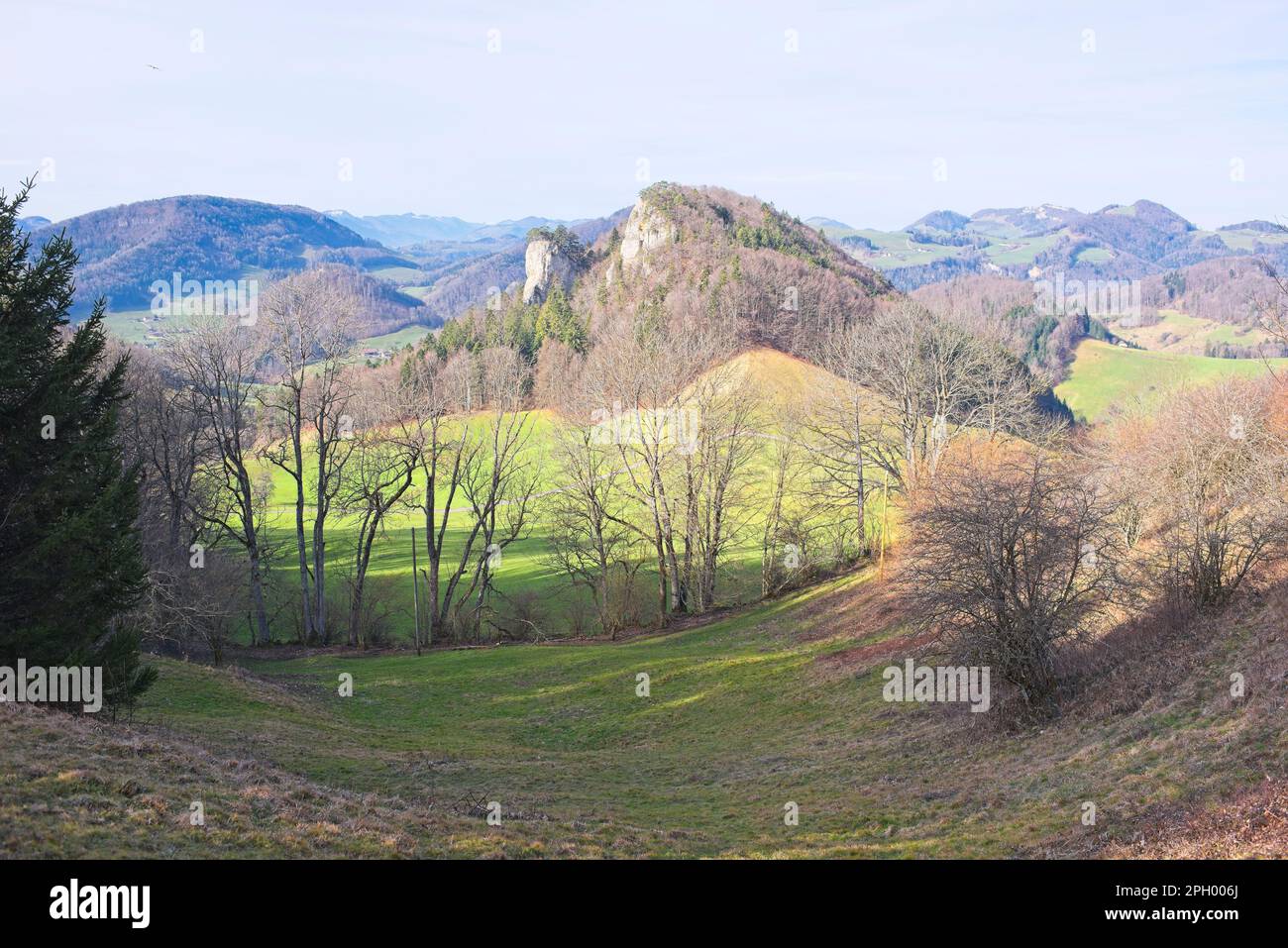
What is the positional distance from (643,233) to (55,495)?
121314 mm

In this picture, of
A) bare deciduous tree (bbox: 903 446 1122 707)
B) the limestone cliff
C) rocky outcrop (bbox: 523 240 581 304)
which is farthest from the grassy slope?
the limestone cliff

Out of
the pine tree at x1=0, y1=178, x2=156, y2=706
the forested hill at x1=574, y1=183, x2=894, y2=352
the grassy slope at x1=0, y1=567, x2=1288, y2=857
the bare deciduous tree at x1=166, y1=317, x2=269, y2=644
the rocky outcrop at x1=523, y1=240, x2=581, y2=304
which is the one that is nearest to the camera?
the grassy slope at x1=0, y1=567, x2=1288, y2=857

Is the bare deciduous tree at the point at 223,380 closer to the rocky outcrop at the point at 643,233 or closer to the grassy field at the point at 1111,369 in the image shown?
the rocky outcrop at the point at 643,233

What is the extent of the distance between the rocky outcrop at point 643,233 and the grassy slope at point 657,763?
99.8 meters

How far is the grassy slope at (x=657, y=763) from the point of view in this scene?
11.6m

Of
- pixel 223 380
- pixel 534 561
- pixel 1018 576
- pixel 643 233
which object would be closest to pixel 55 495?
pixel 1018 576

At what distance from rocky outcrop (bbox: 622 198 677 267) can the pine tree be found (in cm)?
10985

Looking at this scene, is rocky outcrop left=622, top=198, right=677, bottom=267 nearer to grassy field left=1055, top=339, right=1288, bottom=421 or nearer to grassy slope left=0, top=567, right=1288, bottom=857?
grassy field left=1055, top=339, right=1288, bottom=421

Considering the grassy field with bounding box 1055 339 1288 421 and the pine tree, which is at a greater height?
the grassy field with bounding box 1055 339 1288 421

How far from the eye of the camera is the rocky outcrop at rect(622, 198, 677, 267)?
12688 cm

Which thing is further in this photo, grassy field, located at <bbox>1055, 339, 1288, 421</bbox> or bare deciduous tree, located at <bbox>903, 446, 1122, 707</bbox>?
grassy field, located at <bbox>1055, 339, 1288, 421</bbox>

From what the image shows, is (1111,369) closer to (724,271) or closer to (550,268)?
(724,271)
